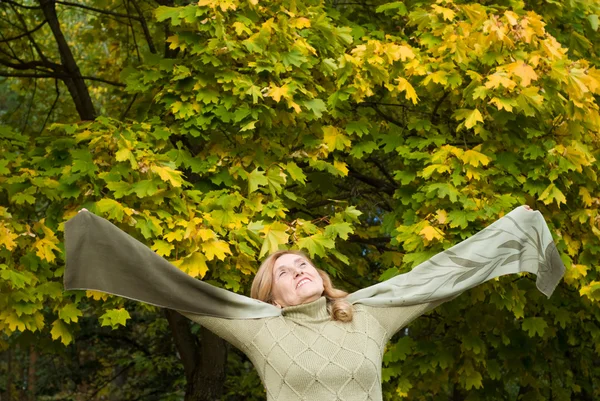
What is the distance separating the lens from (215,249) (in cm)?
507

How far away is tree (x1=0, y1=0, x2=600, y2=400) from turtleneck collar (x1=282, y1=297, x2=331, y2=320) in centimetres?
160

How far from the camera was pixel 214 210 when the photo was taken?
5.43 metres

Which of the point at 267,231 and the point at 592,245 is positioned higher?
the point at 267,231

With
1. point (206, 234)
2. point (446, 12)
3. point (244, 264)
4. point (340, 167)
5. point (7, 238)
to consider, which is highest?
point (7, 238)

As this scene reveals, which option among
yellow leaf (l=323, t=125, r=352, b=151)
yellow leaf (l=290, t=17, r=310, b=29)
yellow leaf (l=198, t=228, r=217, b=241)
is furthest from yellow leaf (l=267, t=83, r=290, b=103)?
yellow leaf (l=198, t=228, r=217, b=241)

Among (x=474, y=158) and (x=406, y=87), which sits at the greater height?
(x=406, y=87)

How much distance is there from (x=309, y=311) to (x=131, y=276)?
2.23 ft

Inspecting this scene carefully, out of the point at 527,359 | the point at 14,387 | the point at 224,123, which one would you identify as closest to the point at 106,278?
the point at 224,123

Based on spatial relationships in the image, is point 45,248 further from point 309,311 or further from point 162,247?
point 309,311

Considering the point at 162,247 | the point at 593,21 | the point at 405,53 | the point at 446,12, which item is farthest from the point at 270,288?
the point at 593,21

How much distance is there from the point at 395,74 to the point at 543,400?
3.28 meters

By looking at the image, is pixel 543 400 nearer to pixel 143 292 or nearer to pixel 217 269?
pixel 217 269

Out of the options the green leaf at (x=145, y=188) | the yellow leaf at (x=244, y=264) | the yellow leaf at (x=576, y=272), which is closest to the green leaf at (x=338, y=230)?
the yellow leaf at (x=244, y=264)

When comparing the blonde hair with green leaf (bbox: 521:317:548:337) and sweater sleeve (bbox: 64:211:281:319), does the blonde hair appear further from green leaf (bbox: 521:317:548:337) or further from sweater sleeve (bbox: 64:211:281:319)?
green leaf (bbox: 521:317:548:337)
